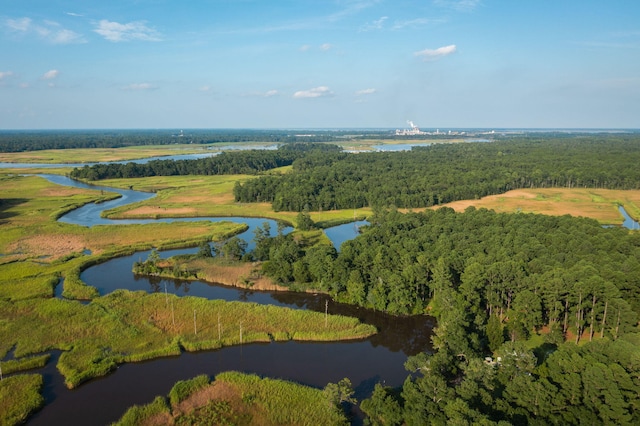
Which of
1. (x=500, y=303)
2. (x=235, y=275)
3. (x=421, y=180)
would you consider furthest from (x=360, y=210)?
(x=500, y=303)

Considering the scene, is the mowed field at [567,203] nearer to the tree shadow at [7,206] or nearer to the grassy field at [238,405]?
the grassy field at [238,405]

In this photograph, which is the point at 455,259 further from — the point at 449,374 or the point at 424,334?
the point at 449,374

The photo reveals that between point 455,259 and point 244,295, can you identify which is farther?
point 244,295

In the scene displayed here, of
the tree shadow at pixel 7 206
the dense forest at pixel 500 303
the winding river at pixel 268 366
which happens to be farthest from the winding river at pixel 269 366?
the tree shadow at pixel 7 206

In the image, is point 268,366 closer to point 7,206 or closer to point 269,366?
point 269,366

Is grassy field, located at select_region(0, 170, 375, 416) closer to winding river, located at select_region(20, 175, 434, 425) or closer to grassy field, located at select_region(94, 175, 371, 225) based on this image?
winding river, located at select_region(20, 175, 434, 425)

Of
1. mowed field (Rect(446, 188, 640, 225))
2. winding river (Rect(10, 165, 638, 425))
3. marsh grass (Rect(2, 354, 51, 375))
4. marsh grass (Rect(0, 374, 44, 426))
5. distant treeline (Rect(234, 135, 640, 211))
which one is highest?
distant treeline (Rect(234, 135, 640, 211))

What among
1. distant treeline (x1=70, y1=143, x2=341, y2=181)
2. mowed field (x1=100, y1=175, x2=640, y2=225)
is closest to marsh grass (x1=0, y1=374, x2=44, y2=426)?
mowed field (x1=100, y1=175, x2=640, y2=225)

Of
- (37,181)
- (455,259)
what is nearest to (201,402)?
(455,259)
